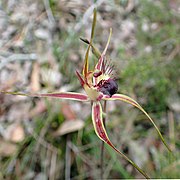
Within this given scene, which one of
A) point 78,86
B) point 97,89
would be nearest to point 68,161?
point 78,86

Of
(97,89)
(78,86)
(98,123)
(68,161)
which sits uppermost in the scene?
(78,86)

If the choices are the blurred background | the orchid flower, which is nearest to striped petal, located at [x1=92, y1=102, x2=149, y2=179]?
the orchid flower

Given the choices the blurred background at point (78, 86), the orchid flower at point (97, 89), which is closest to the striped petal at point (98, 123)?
the orchid flower at point (97, 89)

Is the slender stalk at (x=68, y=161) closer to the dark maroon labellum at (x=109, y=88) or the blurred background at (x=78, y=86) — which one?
the blurred background at (x=78, y=86)

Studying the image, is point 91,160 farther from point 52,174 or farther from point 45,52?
point 45,52

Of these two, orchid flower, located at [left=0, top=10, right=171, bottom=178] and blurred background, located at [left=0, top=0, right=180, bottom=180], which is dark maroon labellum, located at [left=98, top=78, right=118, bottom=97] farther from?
blurred background, located at [left=0, top=0, right=180, bottom=180]

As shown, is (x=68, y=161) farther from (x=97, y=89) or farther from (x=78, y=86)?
(x=97, y=89)

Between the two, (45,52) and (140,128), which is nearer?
(140,128)

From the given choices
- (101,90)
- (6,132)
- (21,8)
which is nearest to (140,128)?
(6,132)
